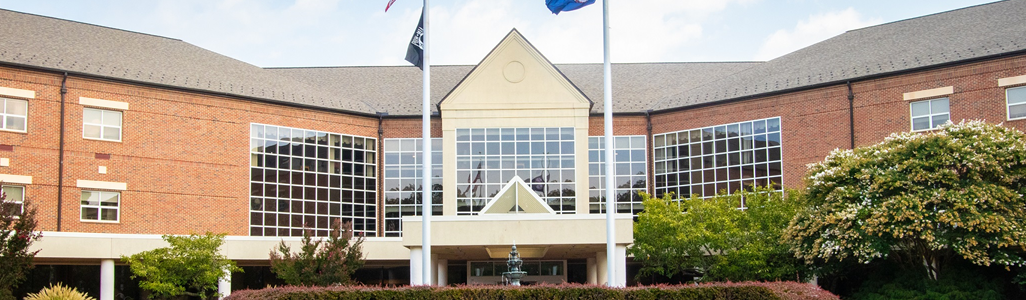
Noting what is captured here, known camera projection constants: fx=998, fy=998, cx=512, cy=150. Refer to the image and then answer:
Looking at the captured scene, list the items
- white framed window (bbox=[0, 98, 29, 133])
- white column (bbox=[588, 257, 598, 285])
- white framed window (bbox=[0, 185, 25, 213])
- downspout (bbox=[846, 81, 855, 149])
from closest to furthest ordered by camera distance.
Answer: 1. white framed window (bbox=[0, 185, 25, 213])
2. white framed window (bbox=[0, 98, 29, 133])
3. downspout (bbox=[846, 81, 855, 149])
4. white column (bbox=[588, 257, 598, 285])

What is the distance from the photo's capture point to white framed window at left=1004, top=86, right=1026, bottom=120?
3616cm

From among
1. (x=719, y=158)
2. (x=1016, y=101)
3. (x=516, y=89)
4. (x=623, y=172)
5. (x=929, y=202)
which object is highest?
(x=516, y=89)

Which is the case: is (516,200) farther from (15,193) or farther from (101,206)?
(15,193)

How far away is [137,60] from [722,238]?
24779mm

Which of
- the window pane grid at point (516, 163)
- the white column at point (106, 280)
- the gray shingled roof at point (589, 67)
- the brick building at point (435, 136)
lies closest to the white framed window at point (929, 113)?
the brick building at point (435, 136)

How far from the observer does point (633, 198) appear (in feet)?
152

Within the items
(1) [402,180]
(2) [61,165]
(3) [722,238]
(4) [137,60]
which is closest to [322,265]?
(2) [61,165]

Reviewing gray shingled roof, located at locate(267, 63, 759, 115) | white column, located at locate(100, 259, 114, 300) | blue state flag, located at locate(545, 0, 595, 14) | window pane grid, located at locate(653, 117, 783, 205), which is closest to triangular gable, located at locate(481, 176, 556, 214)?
window pane grid, located at locate(653, 117, 783, 205)

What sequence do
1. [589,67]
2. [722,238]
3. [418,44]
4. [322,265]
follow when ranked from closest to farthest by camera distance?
[418,44] → [322,265] → [722,238] → [589,67]

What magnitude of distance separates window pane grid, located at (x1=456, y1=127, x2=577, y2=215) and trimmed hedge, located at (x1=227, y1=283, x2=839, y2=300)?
1882 cm

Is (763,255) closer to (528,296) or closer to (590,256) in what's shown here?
(590,256)

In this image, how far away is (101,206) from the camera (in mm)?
38219

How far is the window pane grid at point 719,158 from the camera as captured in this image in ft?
140

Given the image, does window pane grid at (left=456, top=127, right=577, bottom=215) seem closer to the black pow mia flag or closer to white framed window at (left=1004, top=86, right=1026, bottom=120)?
the black pow mia flag
